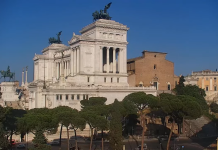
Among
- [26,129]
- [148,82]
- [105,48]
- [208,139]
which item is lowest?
[208,139]

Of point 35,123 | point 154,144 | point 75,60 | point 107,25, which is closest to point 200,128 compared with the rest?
point 154,144

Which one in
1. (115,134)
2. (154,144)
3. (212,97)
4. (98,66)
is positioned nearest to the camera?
(115,134)

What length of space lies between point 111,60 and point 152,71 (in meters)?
13.3

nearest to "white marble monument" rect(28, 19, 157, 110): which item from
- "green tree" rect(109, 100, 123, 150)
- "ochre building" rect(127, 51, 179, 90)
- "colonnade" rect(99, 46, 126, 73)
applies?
"colonnade" rect(99, 46, 126, 73)

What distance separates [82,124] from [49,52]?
208 ft

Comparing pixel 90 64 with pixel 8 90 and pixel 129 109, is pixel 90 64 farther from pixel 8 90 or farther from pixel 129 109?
pixel 8 90

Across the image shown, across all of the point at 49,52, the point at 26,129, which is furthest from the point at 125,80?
the point at 26,129

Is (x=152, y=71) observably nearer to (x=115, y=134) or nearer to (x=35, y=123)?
(x=115, y=134)

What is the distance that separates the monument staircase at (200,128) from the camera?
6219cm

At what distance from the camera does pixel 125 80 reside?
81.4 m

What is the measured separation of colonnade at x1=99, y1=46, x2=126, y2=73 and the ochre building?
24.1ft

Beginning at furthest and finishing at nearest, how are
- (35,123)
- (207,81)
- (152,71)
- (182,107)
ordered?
(207,81) < (152,71) < (182,107) < (35,123)

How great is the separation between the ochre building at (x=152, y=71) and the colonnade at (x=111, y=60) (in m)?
7.33

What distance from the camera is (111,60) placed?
84125 mm
